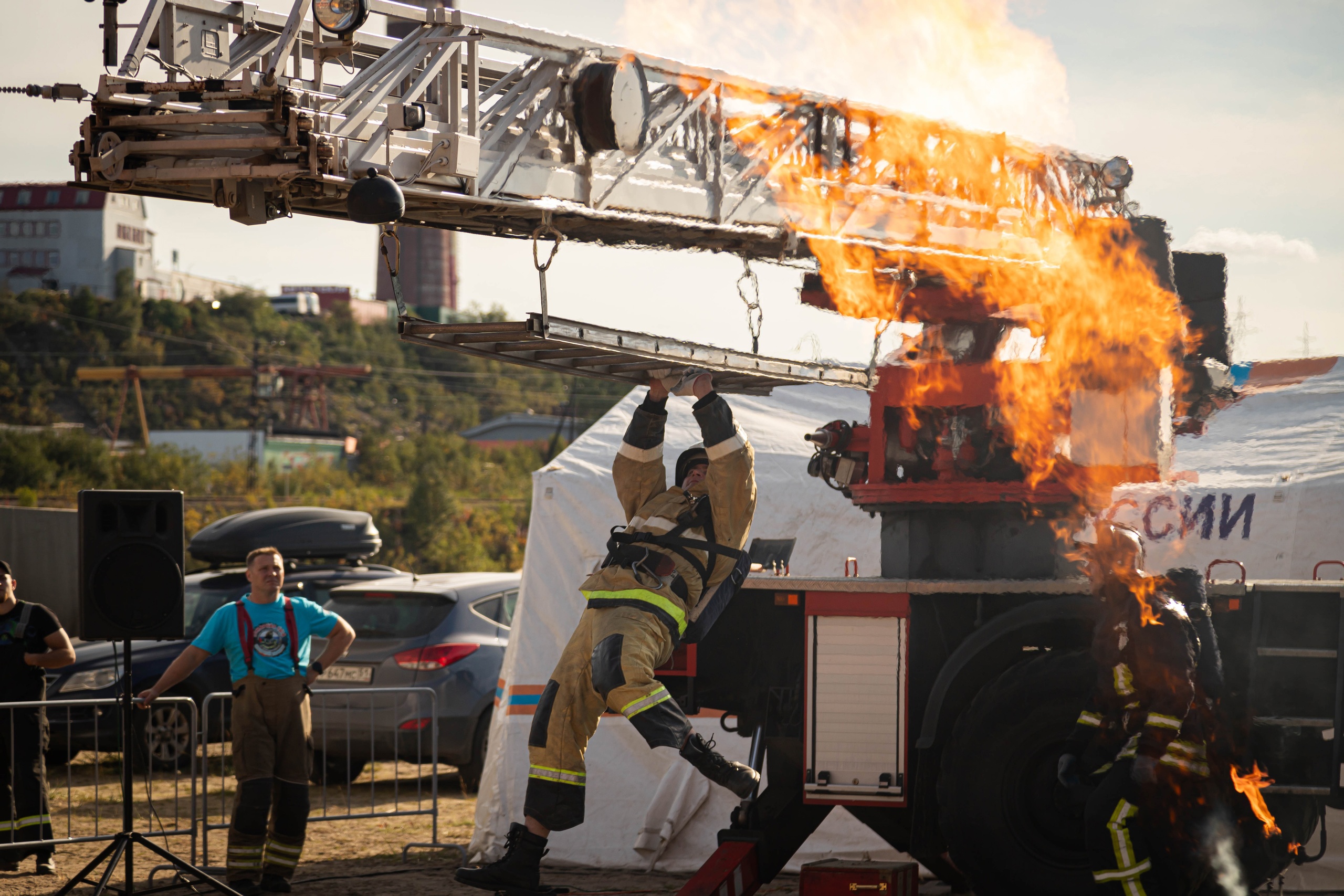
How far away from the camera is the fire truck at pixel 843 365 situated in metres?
4.82

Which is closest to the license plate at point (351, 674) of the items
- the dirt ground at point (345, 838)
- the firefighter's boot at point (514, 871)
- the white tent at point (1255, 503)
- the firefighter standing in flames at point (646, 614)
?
the dirt ground at point (345, 838)

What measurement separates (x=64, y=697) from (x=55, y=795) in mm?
926

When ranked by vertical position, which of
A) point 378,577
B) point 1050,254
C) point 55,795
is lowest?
point 55,795

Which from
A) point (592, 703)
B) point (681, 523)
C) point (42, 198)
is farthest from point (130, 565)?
point (42, 198)

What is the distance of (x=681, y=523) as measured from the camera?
6.26m

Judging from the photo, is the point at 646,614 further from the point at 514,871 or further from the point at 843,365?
the point at 843,365

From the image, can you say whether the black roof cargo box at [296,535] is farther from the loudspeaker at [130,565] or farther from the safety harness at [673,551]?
the safety harness at [673,551]

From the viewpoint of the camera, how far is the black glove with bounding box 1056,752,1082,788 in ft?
18.2

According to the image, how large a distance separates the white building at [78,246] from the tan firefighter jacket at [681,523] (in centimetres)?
7021

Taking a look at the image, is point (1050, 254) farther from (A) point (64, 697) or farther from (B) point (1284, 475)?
(A) point (64, 697)

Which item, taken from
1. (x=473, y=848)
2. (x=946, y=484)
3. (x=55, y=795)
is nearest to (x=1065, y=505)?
(x=946, y=484)

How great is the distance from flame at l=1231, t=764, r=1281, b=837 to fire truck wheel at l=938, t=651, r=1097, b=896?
674 mm

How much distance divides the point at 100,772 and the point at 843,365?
918 centimetres

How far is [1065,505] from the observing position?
257 inches
